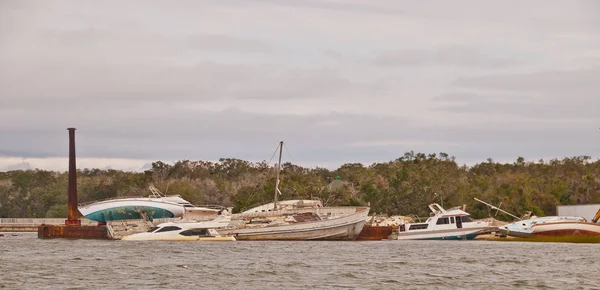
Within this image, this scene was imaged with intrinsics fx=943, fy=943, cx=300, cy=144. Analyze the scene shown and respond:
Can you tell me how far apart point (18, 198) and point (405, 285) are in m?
155

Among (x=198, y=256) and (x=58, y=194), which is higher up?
(x=58, y=194)

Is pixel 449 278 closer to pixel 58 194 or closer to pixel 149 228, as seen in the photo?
pixel 149 228

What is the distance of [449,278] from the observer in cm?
5359

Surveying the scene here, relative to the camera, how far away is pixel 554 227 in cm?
9662

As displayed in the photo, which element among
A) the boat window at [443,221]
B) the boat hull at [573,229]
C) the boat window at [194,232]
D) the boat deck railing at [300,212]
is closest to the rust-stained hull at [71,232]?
the boat window at [194,232]

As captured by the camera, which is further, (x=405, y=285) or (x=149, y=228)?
(x=149, y=228)

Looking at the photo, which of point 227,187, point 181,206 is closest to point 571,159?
point 227,187

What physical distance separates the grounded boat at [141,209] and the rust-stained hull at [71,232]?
8773mm

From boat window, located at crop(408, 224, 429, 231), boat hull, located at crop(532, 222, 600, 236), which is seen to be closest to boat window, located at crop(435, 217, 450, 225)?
boat window, located at crop(408, 224, 429, 231)

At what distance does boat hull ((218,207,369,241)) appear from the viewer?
336 feet

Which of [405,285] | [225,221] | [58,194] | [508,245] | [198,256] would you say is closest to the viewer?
[405,285]

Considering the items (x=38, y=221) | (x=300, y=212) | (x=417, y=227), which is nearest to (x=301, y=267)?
(x=300, y=212)

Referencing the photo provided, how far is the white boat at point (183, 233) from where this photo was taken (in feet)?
329

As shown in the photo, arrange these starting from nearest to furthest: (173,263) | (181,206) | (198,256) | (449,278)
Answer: (449,278)
(173,263)
(198,256)
(181,206)
